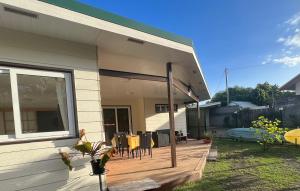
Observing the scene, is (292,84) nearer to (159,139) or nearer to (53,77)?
(159,139)

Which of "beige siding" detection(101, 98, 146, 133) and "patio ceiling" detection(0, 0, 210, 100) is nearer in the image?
"patio ceiling" detection(0, 0, 210, 100)

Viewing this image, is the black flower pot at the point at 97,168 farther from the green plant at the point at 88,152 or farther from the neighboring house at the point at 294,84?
the neighboring house at the point at 294,84

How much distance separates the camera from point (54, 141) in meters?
3.98

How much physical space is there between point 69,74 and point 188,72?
Result: 13.9ft

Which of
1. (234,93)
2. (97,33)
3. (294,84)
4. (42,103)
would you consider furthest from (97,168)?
(234,93)

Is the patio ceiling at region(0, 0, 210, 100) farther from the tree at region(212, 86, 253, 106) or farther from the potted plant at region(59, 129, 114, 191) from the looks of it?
the tree at region(212, 86, 253, 106)

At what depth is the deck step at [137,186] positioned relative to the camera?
14.3ft

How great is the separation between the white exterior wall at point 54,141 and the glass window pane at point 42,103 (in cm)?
22

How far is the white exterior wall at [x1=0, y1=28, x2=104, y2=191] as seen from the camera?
355 cm

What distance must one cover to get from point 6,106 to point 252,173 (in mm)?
5440

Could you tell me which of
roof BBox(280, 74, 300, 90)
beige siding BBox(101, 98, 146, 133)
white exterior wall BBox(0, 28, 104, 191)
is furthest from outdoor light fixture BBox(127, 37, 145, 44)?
roof BBox(280, 74, 300, 90)

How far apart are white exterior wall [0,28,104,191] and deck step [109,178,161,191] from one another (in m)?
0.41

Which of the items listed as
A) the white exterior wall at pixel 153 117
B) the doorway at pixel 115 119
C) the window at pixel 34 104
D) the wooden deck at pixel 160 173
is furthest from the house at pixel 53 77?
the white exterior wall at pixel 153 117

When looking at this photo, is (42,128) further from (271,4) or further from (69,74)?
(271,4)
